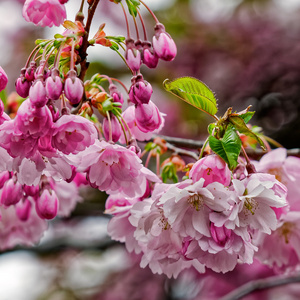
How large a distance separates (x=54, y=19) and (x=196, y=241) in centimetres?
66

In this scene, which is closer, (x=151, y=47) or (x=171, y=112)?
(x=151, y=47)

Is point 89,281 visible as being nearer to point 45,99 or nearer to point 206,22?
point 206,22

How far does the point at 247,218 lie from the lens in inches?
45.6

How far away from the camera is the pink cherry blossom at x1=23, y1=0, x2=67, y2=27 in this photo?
1184 mm

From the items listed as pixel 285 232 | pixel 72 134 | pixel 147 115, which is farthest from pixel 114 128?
pixel 285 232

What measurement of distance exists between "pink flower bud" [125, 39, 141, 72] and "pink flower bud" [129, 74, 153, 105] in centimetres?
3

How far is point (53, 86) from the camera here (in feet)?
3.52

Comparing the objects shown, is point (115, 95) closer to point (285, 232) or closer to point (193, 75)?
point (285, 232)

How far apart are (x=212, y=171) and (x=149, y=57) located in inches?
13.9

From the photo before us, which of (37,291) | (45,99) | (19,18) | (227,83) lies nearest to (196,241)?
(45,99)

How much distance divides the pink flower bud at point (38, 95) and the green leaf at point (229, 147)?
0.40 meters

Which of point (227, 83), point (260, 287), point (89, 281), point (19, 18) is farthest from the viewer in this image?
point (19, 18)

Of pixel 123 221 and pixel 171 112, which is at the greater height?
pixel 123 221

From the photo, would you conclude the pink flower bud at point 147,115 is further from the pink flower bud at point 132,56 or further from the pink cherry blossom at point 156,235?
the pink cherry blossom at point 156,235
